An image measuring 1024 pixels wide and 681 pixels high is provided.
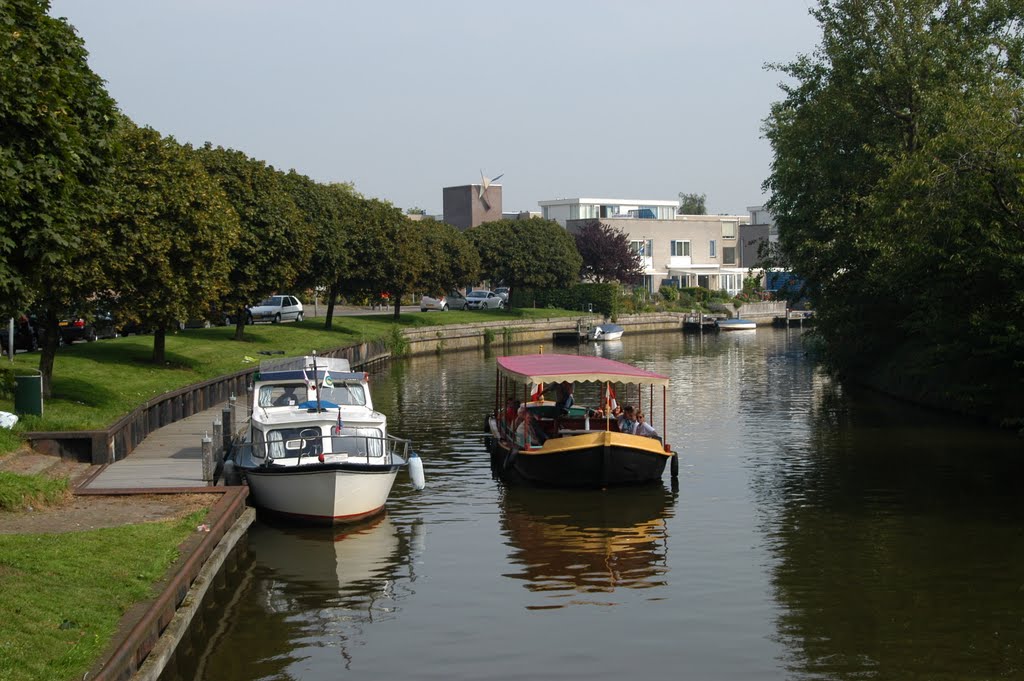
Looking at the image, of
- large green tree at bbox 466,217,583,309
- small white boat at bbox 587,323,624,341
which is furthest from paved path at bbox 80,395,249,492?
large green tree at bbox 466,217,583,309

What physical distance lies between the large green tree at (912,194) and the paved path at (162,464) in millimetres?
20323

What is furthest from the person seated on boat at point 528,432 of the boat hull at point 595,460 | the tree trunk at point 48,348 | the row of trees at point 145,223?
the tree trunk at point 48,348

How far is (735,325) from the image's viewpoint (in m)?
100

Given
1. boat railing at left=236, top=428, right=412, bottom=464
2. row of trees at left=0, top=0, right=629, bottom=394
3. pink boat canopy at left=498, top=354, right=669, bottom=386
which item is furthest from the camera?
pink boat canopy at left=498, top=354, right=669, bottom=386

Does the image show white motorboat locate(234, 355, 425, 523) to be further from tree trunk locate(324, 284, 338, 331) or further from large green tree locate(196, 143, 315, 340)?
tree trunk locate(324, 284, 338, 331)

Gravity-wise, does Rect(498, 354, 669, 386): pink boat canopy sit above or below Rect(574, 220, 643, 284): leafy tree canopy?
below

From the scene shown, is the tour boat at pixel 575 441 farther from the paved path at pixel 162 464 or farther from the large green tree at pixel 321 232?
the large green tree at pixel 321 232

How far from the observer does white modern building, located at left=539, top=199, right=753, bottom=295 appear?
12812cm

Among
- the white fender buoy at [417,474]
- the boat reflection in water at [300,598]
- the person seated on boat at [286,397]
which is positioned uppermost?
the person seated on boat at [286,397]

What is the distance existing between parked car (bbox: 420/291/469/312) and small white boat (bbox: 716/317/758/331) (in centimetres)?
2198

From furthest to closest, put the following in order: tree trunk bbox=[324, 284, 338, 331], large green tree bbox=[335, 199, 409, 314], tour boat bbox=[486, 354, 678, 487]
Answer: large green tree bbox=[335, 199, 409, 314] → tree trunk bbox=[324, 284, 338, 331] → tour boat bbox=[486, 354, 678, 487]

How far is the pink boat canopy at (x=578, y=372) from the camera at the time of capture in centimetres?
2878

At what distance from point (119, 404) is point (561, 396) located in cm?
1168

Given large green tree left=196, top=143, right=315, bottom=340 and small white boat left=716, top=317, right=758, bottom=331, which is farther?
small white boat left=716, top=317, right=758, bottom=331
